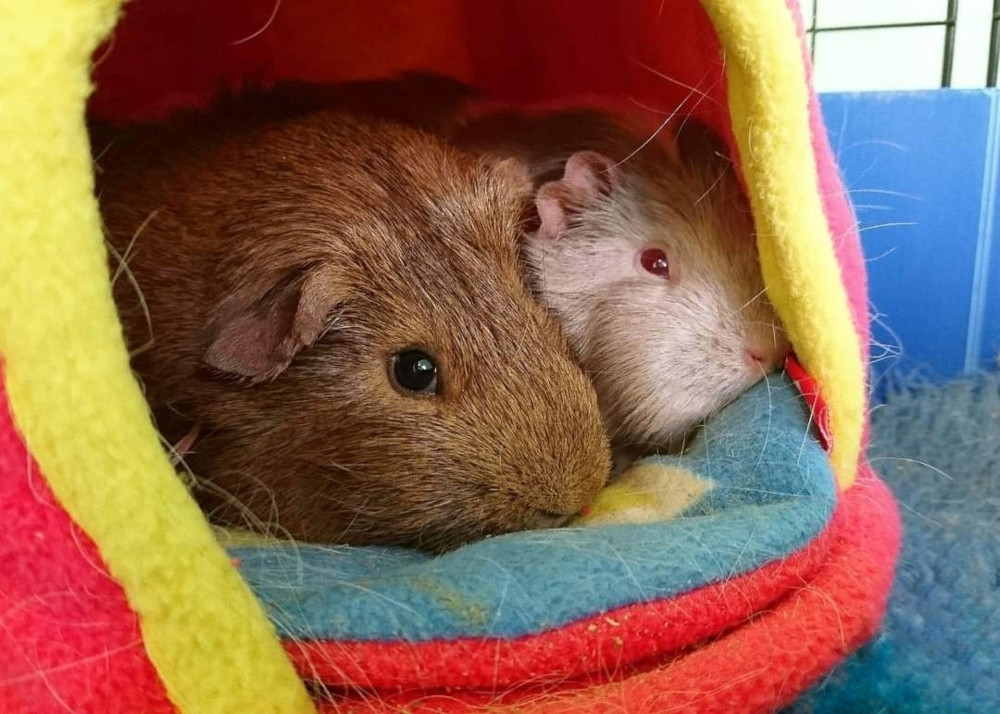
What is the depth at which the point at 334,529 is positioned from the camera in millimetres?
1146

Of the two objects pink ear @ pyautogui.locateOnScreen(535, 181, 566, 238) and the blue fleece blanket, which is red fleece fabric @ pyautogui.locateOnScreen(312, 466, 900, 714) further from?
pink ear @ pyautogui.locateOnScreen(535, 181, 566, 238)

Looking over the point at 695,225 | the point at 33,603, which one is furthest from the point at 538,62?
the point at 33,603

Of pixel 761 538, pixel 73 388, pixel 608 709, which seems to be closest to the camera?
pixel 73 388

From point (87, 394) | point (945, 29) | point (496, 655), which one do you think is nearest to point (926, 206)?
point (945, 29)

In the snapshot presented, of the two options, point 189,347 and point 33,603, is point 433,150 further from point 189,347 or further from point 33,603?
point 33,603

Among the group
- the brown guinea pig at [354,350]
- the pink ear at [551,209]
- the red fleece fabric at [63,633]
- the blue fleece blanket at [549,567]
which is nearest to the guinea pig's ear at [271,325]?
the brown guinea pig at [354,350]

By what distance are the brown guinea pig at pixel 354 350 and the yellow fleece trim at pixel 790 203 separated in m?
0.30

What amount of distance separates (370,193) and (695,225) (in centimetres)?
57

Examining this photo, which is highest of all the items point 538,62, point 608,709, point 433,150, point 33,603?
point 538,62

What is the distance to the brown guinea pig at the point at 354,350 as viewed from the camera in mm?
1068

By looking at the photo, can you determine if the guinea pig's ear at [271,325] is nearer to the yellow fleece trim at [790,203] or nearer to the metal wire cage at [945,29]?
the yellow fleece trim at [790,203]

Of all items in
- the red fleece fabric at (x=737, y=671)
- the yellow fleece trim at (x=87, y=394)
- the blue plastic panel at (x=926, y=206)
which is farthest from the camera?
the blue plastic panel at (x=926, y=206)

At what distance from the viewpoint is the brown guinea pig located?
107 cm

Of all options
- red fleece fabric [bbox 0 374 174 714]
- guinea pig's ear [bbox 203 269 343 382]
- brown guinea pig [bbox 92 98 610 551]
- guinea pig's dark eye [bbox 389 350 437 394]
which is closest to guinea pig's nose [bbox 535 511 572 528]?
brown guinea pig [bbox 92 98 610 551]
